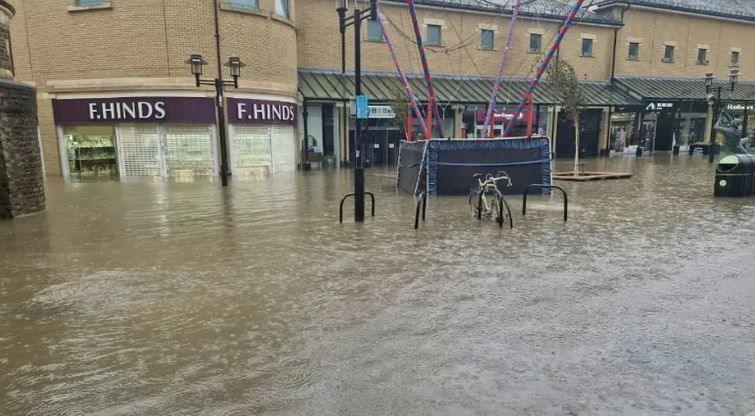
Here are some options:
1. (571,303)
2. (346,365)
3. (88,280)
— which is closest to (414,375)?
(346,365)

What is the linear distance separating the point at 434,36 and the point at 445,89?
3.17 meters

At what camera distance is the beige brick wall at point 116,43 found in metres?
19.2

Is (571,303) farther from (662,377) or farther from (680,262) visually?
(680,262)

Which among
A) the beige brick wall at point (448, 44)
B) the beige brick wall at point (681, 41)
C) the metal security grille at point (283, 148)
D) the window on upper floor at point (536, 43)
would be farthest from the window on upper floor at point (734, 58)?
the metal security grille at point (283, 148)

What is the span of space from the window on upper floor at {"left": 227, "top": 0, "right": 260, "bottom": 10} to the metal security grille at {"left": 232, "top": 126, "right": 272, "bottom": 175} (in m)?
4.93

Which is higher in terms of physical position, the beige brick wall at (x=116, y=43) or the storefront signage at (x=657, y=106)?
the beige brick wall at (x=116, y=43)

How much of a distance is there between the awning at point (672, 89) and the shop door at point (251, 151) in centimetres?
2395

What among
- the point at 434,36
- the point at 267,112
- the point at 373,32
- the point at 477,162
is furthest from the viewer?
the point at 434,36

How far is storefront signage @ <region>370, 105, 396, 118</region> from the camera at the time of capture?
25.0 m

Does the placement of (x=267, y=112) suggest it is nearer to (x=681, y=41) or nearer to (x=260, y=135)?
(x=260, y=135)

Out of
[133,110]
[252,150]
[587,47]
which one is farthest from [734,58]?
[133,110]

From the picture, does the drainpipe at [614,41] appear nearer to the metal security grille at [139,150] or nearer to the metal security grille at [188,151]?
the metal security grille at [188,151]

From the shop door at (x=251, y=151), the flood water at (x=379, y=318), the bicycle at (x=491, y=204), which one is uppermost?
the shop door at (x=251, y=151)

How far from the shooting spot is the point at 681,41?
34.2 meters
